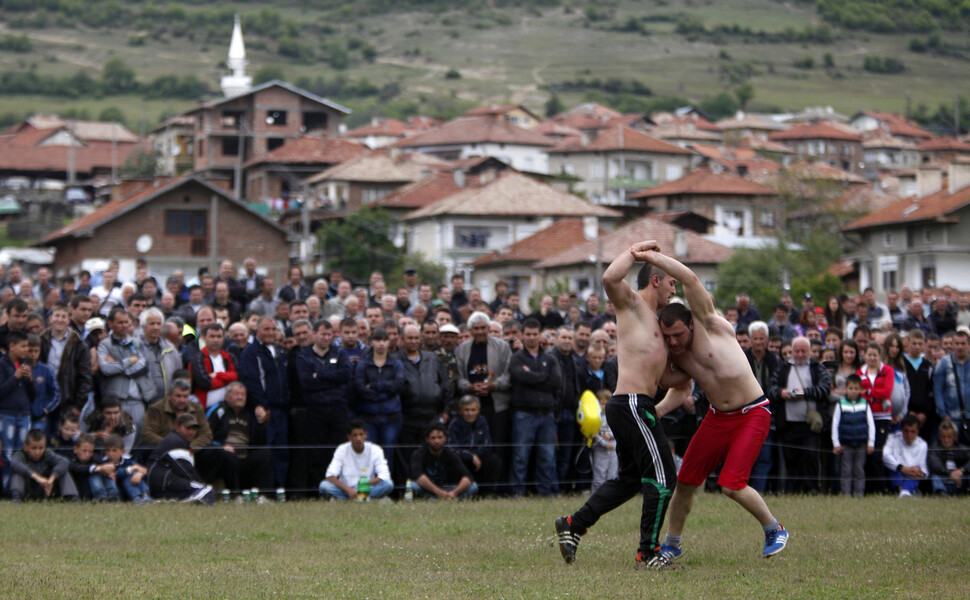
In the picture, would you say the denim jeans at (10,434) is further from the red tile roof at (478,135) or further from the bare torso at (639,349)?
the red tile roof at (478,135)

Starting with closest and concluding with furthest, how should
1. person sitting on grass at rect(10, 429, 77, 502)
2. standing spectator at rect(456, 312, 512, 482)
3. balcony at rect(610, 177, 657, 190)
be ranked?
person sitting on grass at rect(10, 429, 77, 502) → standing spectator at rect(456, 312, 512, 482) → balcony at rect(610, 177, 657, 190)

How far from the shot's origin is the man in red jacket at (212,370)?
51.9 ft

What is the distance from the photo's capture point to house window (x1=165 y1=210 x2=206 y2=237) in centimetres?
5838

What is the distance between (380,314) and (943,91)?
184 metres

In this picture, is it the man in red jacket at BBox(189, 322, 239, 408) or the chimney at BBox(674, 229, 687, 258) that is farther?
the chimney at BBox(674, 229, 687, 258)

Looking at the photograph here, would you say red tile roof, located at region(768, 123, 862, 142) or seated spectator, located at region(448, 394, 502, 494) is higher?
red tile roof, located at region(768, 123, 862, 142)

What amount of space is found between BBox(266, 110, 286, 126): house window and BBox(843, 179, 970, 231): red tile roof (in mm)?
58128

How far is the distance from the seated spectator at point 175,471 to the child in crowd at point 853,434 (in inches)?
294

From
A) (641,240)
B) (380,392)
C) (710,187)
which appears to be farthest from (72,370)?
(710,187)

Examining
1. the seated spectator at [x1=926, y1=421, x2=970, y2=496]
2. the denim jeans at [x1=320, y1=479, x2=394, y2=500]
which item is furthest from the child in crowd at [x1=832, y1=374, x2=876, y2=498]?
the denim jeans at [x1=320, y1=479, x2=394, y2=500]

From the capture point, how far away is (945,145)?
128 m

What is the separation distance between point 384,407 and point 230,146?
9008 cm

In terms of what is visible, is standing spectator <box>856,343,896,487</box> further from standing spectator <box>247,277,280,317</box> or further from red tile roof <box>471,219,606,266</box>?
red tile roof <box>471,219,606,266</box>

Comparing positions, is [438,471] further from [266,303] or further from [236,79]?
[236,79]
